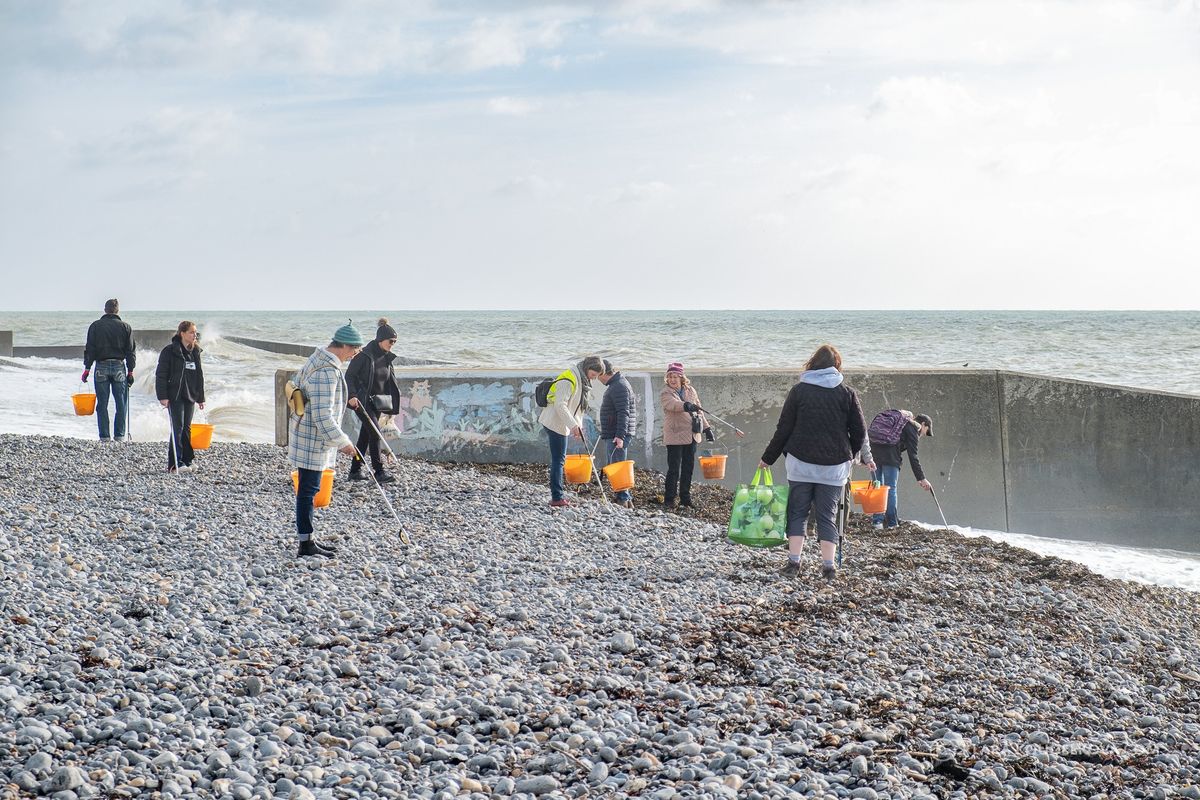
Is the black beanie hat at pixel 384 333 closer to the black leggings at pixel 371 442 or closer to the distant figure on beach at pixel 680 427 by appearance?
the black leggings at pixel 371 442

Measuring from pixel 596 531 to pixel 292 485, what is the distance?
11.3 ft

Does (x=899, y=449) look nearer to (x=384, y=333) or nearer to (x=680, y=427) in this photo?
(x=680, y=427)

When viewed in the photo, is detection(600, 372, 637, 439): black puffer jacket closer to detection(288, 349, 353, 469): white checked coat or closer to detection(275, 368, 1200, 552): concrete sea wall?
detection(275, 368, 1200, 552): concrete sea wall

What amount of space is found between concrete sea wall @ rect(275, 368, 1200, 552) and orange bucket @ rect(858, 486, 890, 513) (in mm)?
2355

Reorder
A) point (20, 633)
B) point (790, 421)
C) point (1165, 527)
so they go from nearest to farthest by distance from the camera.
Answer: point (20, 633)
point (790, 421)
point (1165, 527)

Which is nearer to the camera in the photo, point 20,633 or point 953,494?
point 20,633

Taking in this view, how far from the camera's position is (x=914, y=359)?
43.1 m

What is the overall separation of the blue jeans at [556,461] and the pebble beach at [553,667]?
2.74ft

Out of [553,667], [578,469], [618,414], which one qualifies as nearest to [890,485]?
[618,414]

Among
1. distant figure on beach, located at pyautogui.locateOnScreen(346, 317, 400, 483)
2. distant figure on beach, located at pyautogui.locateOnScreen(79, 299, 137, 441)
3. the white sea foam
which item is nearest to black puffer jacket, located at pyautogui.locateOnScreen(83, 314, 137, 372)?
distant figure on beach, located at pyautogui.locateOnScreen(79, 299, 137, 441)

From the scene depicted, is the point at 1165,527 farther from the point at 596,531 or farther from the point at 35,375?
the point at 35,375

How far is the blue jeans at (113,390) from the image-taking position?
43.1ft

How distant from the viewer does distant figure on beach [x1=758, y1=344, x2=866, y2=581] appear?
23.6 ft

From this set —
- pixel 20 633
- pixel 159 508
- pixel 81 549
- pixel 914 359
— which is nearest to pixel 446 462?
pixel 159 508
